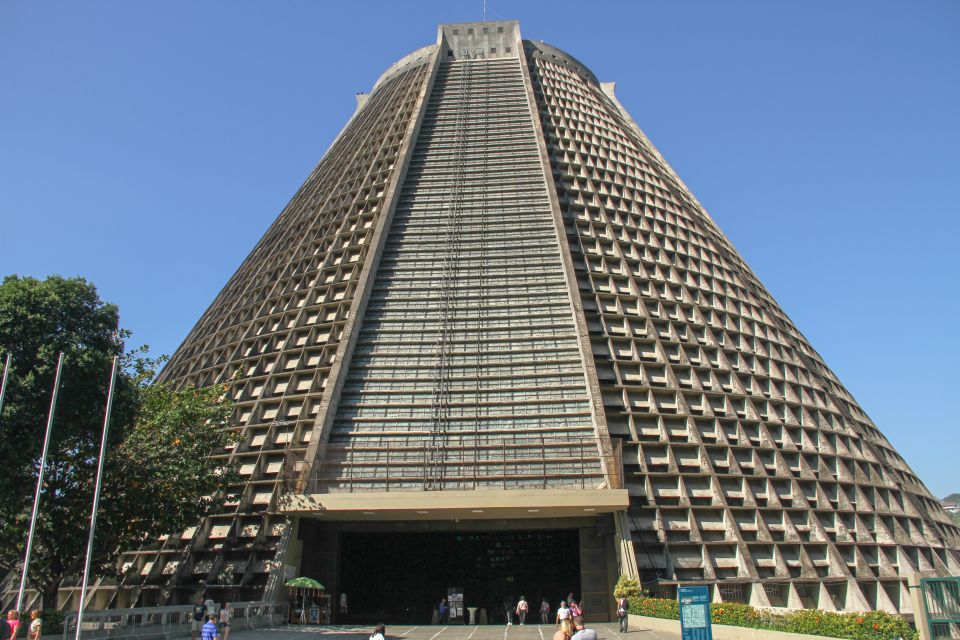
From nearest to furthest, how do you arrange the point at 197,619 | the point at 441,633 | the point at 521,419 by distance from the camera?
the point at 197,619 → the point at 441,633 → the point at 521,419

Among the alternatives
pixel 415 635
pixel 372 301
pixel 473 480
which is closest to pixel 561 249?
pixel 372 301

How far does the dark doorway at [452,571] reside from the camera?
3136 cm

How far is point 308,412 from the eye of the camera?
3188 centimetres

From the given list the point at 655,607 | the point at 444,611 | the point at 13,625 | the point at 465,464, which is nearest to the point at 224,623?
the point at 13,625

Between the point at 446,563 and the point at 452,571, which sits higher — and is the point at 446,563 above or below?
above

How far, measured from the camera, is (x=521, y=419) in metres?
30.2

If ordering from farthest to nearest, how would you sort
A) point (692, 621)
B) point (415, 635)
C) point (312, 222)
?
point (312, 222) → point (415, 635) → point (692, 621)

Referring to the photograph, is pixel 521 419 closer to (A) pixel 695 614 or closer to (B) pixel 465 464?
(B) pixel 465 464

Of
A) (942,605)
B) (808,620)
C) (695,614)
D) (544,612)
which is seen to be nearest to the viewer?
(942,605)

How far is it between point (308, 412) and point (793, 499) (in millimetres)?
21614

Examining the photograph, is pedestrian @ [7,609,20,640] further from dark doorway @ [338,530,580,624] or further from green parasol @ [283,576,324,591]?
dark doorway @ [338,530,580,624]

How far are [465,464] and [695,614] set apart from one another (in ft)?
46.9

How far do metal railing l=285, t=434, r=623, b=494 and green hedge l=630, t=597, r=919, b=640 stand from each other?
A: 233 inches

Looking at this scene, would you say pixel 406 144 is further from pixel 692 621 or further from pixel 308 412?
pixel 692 621
